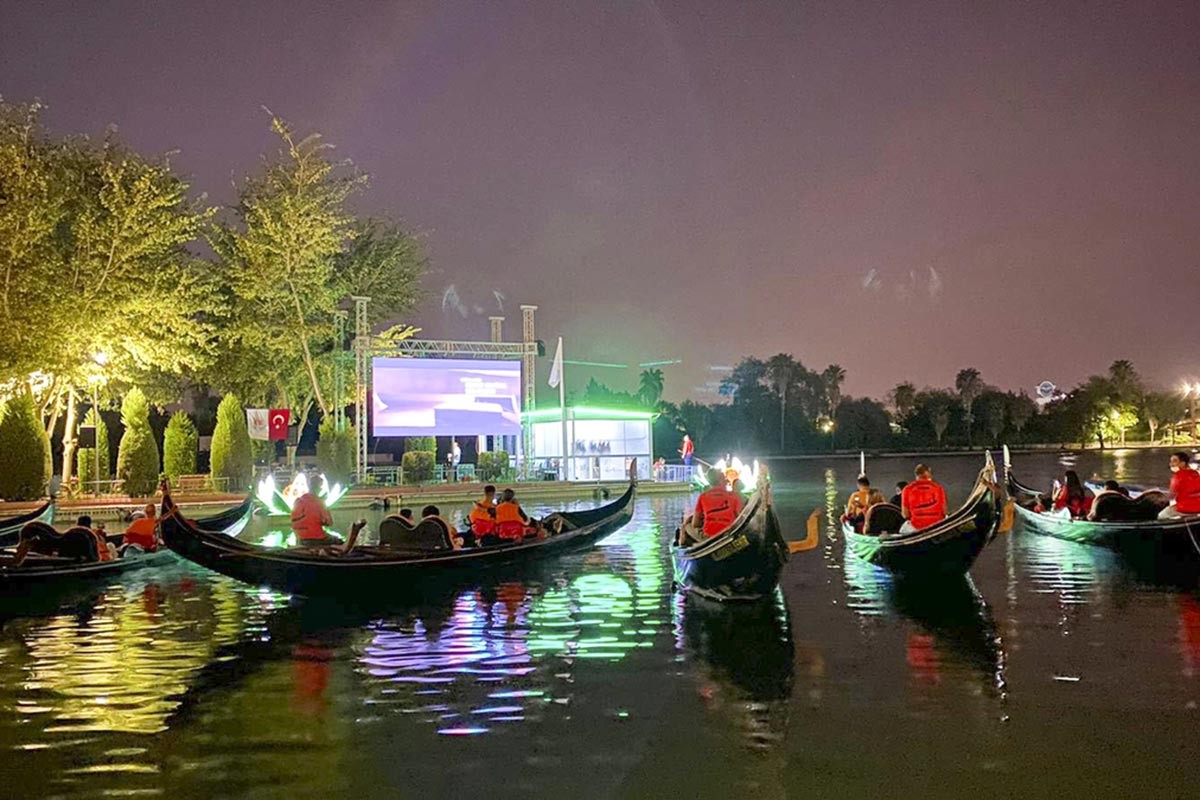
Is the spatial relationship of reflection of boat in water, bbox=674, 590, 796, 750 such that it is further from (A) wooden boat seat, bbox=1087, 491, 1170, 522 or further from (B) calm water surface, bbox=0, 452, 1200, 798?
(A) wooden boat seat, bbox=1087, 491, 1170, 522

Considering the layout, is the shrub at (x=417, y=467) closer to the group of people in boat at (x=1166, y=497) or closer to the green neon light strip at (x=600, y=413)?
the green neon light strip at (x=600, y=413)

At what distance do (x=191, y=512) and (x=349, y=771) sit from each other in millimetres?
20529

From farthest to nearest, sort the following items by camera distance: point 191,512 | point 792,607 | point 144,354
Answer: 1. point 144,354
2. point 191,512
3. point 792,607

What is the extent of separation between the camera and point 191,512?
78.2 ft

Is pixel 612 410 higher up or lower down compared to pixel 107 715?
higher up

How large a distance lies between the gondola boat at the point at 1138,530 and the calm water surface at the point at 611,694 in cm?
101

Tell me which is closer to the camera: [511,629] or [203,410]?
[511,629]

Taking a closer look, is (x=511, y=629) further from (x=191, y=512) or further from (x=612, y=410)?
(x=612, y=410)

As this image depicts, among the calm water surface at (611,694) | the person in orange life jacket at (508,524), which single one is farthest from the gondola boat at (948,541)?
the person in orange life jacket at (508,524)

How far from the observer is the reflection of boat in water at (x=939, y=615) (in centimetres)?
742

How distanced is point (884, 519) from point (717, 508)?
10.5ft

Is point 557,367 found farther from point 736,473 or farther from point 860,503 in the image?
point 860,503

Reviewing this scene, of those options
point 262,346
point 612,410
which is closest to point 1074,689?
point 612,410

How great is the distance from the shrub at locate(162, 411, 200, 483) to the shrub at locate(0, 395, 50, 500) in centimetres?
488
